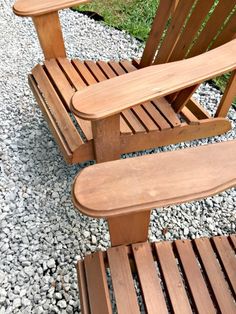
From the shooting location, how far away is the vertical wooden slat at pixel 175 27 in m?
2.21

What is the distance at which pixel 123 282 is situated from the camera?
137 cm

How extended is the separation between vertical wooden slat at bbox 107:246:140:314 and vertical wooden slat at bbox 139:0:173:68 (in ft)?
4.28

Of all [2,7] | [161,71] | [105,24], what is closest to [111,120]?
[161,71]

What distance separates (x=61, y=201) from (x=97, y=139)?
0.65 meters

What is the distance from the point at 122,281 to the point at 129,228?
0.56 ft

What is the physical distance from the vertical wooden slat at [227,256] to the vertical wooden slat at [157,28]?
1245mm

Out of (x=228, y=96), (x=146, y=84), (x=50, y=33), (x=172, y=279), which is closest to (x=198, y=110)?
(x=228, y=96)

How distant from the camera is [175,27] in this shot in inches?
87.6

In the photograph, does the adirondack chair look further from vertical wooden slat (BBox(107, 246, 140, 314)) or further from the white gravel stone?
the white gravel stone

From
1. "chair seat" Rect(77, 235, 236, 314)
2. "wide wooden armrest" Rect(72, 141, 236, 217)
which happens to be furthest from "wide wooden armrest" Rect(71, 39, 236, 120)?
"chair seat" Rect(77, 235, 236, 314)

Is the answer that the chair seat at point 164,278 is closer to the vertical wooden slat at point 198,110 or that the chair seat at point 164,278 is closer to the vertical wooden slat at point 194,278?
the vertical wooden slat at point 194,278

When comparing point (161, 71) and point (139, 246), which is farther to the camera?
point (161, 71)

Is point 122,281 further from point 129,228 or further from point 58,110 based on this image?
point 58,110

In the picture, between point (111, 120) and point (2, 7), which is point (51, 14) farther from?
point (2, 7)
